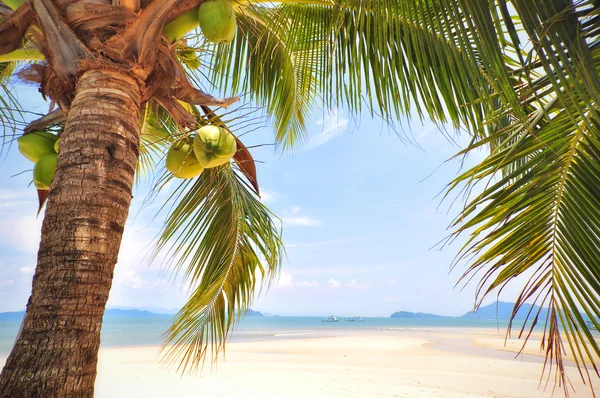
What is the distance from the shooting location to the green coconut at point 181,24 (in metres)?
2.05

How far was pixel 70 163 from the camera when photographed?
1634 mm

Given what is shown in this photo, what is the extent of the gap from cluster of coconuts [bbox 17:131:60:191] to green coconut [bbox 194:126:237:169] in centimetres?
78

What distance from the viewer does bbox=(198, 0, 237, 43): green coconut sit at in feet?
6.37

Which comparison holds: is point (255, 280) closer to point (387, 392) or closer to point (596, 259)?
point (596, 259)

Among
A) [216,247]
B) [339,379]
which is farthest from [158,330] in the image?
[216,247]

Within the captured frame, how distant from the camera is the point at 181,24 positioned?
6.82ft

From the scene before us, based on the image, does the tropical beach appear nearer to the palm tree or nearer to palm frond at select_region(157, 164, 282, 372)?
palm frond at select_region(157, 164, 282, 372)

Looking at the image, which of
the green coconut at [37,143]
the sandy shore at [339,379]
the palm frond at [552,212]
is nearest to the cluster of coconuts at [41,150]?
the green coconut at [37,143]

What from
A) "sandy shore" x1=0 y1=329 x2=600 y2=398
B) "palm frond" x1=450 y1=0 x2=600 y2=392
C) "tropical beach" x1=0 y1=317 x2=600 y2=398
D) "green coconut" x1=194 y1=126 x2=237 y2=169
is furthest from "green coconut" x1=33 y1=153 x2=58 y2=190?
"sandy shore" x1=0 y1=329 x2=600 y2=398

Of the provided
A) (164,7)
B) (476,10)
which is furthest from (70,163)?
(476,10)

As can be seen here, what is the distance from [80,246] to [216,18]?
111cm

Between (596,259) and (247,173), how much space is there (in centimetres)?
197

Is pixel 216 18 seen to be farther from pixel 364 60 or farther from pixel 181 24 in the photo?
pixel 364 60

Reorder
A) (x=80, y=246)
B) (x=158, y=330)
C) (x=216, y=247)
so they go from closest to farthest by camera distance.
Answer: (x=80, y=246)
(x=216, y=247)
(x=158, y=330)
